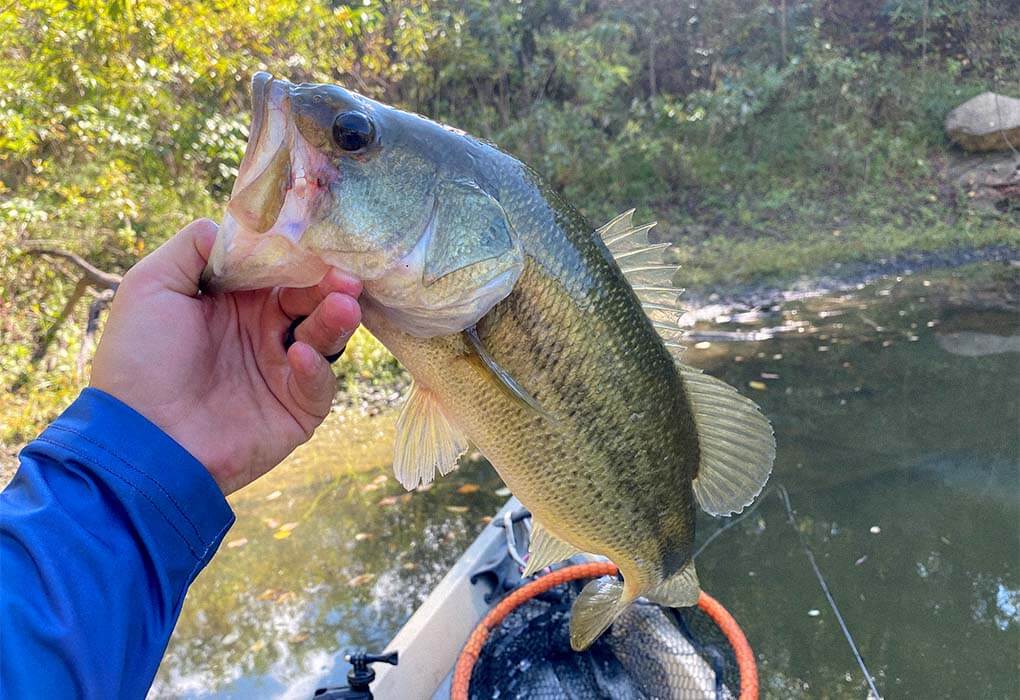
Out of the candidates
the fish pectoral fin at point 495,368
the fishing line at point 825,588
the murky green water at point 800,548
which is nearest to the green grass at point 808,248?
the murky green water at point 800,548

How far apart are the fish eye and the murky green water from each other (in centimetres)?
262

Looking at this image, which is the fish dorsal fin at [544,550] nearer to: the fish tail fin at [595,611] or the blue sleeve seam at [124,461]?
the fish tail fin at [595,611]

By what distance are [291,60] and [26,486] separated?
7.92m

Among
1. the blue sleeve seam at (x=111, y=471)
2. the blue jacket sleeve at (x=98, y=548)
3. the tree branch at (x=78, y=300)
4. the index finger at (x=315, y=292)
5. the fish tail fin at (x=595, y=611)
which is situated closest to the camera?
the blue jacket sleeve at (x=98, y=548)

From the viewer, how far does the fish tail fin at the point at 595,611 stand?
1.70 metres

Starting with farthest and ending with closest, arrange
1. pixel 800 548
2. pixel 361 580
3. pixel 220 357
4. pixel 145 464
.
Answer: pixel 361 580, pixel 800 548, pixel 220 357, pixel 145 464

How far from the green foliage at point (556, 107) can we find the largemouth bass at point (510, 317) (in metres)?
4.70

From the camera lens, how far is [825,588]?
10.9 feet

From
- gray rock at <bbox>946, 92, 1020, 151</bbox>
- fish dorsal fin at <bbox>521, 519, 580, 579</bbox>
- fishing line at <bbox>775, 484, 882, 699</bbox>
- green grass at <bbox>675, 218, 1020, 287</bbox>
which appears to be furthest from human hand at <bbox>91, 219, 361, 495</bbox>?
gray rock at <bbox>946, 92, 1020, 151</bbox>

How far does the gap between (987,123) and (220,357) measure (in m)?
12.8

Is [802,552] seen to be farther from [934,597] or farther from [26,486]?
[26,486]

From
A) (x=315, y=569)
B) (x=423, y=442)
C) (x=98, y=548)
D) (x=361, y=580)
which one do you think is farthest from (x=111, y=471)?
(x=315, y=569)

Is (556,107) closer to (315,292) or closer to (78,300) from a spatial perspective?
(78,300)

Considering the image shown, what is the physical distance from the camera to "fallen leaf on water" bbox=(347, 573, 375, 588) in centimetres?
374
